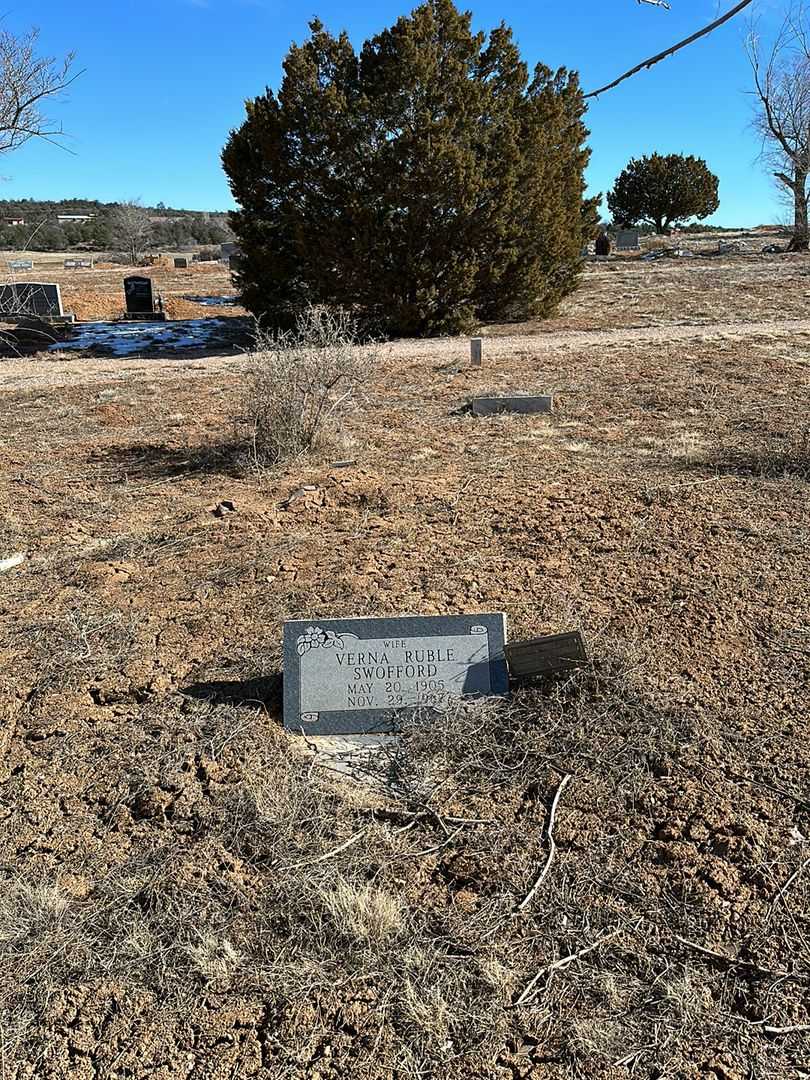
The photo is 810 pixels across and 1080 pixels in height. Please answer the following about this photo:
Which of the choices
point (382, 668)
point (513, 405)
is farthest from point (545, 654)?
point (513, 405)

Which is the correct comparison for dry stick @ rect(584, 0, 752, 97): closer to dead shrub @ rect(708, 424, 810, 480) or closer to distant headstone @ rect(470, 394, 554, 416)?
dead shrub @ rect(708, 424, 810, 480)

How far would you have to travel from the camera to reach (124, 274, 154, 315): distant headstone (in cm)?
1936

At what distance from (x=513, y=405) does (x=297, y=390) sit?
2.51m

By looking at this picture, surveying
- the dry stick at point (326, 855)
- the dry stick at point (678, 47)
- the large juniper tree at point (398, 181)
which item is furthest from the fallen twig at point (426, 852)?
the large juniper tree at point (398, 181)

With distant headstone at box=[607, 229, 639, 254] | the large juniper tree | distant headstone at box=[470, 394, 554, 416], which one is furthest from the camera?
distant headstone at box=[607, 229, 639, 254]

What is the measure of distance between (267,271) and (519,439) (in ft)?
35.2

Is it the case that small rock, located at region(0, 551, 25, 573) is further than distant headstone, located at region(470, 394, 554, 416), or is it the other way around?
distant headstone, located at region(470, 394, 554, 416)

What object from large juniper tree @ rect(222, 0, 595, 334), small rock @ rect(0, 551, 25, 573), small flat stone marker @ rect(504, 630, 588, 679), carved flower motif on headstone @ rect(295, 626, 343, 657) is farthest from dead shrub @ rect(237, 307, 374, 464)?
large juniper tree @ rect(222, 0, 595, 334)

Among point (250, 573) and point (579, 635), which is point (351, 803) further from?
point (250, 573)

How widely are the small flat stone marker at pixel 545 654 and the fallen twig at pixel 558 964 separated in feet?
3.14

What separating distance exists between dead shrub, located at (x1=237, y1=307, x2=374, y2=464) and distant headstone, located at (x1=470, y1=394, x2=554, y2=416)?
1.66m

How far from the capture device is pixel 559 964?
190cm

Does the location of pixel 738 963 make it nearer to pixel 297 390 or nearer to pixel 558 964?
pixel 558 964

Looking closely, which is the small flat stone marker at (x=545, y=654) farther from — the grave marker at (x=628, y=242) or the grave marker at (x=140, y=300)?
the grave marker at (x=628, y=242)
